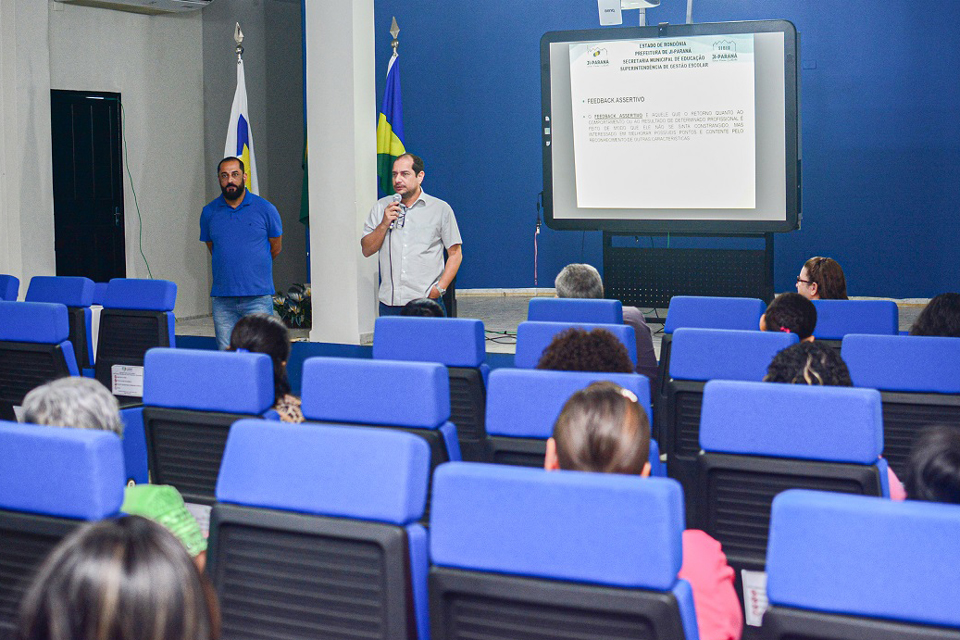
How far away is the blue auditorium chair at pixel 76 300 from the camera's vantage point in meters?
4.78

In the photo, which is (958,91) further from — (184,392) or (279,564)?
(279,564)

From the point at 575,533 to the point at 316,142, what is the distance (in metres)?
6.54

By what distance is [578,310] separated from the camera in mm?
4086

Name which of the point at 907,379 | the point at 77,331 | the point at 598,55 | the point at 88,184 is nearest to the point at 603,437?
the point at 907,379

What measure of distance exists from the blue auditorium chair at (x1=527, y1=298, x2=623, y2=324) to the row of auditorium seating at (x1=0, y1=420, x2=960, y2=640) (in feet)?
7.69

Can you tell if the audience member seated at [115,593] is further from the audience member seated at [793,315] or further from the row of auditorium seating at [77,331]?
the row of auditorium seating at [77,331]

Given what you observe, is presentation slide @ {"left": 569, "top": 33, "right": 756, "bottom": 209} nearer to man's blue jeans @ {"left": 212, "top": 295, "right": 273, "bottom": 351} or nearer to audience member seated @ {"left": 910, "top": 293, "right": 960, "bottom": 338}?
man's blue jeans @ {"left": 212, "top": 295, "right": 273, "bottom": 351}

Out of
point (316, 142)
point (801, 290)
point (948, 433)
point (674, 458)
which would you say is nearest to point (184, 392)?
point (674, 458)

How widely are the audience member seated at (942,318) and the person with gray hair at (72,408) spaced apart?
2761 millimetres

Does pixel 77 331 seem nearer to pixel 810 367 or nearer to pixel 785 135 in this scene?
pixel 810 367

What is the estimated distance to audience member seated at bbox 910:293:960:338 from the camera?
346 cm

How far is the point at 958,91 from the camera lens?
28.9ft

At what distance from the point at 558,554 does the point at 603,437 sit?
1.19 ft

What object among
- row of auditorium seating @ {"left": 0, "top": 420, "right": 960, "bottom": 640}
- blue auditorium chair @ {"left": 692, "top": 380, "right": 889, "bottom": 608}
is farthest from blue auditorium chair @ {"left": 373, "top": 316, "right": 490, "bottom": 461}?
row of auditorium seating @ {"left": 0, "top": 420, "right": 960, "bottom": 640}
